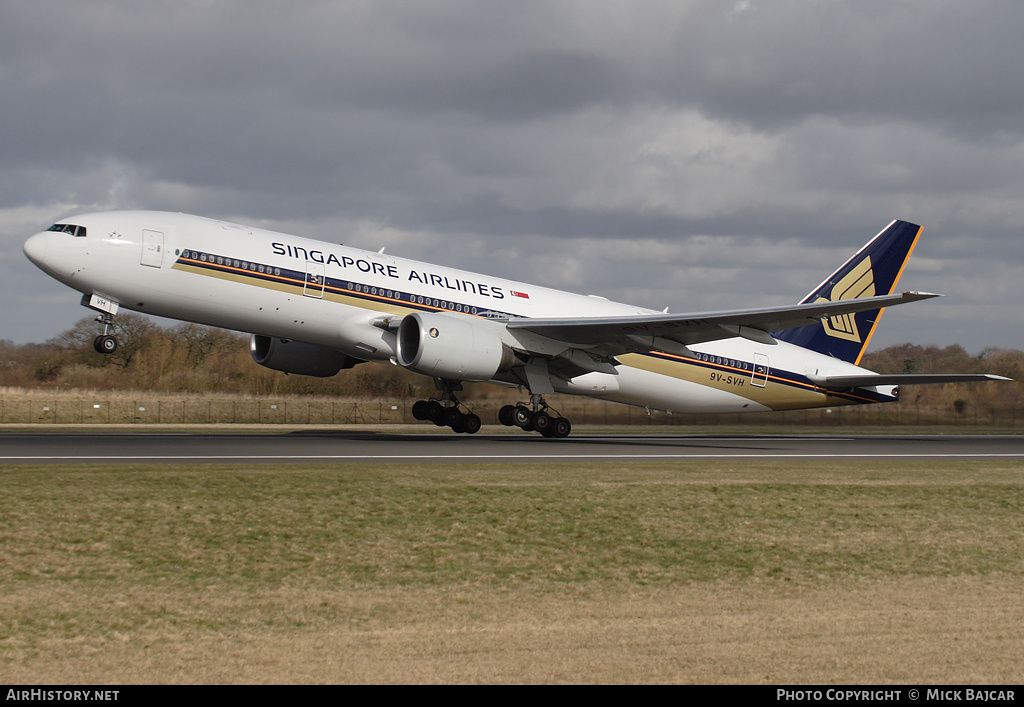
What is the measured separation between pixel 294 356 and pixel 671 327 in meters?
12.6

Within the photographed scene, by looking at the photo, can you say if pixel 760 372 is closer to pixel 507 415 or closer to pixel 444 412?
pixel 507 415

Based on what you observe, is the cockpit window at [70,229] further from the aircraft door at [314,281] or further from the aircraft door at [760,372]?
the aircraft door at [760,372]

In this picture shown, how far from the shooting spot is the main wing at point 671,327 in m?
25.0

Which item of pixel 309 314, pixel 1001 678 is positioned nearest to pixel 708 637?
pixel 1001 678

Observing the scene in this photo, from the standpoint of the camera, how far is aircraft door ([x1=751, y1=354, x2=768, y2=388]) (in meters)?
33.2

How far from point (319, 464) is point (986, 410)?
44.3 m

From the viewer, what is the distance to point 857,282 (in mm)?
34844

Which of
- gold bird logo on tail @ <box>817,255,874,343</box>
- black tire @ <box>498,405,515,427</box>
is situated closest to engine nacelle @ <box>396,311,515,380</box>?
black tire @ <box>498,405,515,427</box>

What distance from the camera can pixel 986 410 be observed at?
1951 inches

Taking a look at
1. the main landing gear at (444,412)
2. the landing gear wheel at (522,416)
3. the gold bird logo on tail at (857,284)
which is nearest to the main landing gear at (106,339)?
the main landing gear at (444,412)

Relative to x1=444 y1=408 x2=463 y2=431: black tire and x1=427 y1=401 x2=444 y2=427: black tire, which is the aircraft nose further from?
x1=444 y1=408 x2=463 y2=431: black tire

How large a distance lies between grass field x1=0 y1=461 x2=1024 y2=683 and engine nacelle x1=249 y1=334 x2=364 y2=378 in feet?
46.7

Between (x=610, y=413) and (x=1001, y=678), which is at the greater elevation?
(x=610, y=413)
